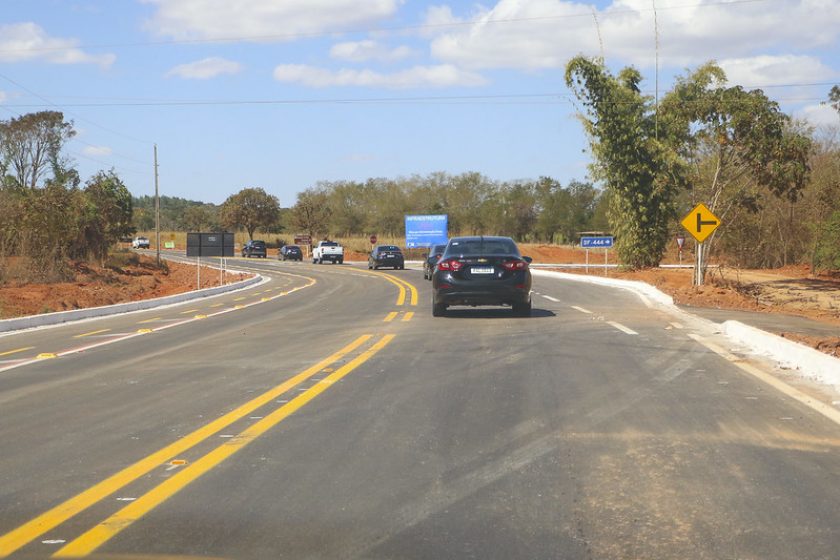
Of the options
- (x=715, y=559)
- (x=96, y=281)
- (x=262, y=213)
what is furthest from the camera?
(x=262, y=213)

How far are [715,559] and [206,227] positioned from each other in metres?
157

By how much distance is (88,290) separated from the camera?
1457 inches

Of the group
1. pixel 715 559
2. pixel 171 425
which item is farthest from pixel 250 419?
pixel 715 559

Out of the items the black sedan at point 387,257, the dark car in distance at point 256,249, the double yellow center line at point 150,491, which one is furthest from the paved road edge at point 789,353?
the dark car in distance at point 256,249

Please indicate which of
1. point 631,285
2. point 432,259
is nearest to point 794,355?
point 631,285

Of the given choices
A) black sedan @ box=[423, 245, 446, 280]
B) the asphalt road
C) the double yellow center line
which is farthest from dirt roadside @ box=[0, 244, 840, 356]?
the double yellow center line

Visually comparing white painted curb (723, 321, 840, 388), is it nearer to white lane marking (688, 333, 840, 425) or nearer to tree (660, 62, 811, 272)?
white lane marking (688, 333, 840, 425)

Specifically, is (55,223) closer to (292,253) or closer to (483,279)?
(483,279)

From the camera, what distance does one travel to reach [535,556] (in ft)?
13.9

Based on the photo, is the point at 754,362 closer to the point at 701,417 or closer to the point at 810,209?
the point at 701,417

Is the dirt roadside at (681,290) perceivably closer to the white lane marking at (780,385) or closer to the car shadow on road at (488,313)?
the white lane marking at (780,385)

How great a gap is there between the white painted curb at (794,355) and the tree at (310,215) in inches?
3829

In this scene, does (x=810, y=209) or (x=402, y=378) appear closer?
(x=402, y=378)

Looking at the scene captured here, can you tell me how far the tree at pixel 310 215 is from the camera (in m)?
111
